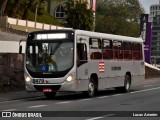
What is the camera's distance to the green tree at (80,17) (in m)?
81.2

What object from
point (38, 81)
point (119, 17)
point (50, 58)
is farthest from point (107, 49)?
point (119, 17)

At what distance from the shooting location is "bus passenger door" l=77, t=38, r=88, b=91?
2330 cm

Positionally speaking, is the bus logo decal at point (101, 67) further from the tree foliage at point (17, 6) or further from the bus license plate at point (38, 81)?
the tree foliage at point (17, 6)

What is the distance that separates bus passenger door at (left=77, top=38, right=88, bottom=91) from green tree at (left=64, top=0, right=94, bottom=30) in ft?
187

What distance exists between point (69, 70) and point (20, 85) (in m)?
7.27

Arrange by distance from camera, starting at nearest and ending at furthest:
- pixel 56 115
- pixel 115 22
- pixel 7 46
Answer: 1. pixel 56 115
2. pixel 7 46
3. pixel 115 22

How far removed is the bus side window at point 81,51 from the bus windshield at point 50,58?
1.44ft

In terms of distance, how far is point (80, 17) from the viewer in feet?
266

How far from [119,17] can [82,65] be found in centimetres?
11450

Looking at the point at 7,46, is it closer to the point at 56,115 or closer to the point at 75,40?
the point at 75,40

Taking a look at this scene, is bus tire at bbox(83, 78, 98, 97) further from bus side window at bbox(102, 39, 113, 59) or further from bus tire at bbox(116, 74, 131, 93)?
bus tire at bbox(116, 74, 131, 93)

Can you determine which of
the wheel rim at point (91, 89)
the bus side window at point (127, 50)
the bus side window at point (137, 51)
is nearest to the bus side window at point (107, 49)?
the wheel rim at point (91, 89)

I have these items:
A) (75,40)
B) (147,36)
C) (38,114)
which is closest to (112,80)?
(75,40)

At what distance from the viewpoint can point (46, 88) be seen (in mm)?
22906
